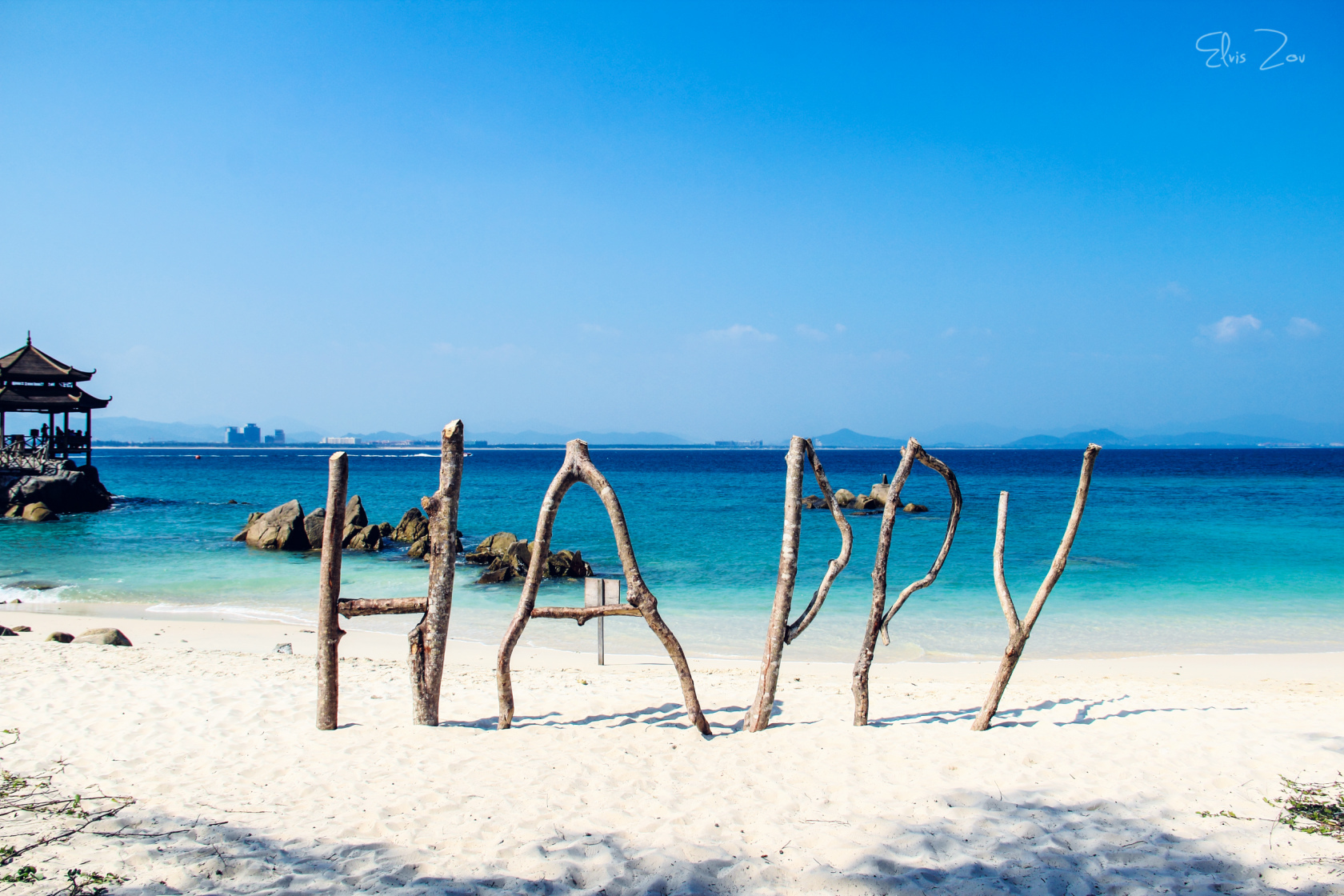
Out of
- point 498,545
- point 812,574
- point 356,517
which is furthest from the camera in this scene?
point 356,517

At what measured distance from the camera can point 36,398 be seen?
Result: 3294cm

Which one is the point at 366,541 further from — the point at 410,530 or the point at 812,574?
the point at 812,574

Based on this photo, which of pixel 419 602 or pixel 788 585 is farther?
pixel 419 602

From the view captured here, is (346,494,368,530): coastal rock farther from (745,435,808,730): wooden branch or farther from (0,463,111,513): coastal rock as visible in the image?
(745,435,808,730): wooden branch

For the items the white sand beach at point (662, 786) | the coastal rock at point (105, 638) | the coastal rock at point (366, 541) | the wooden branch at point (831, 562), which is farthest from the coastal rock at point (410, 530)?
the wooden branch at point (831, 562)

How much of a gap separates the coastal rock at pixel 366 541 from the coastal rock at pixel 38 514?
16892mm

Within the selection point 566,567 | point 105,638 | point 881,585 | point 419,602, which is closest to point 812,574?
point 566,567

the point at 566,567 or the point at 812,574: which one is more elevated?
the point at 566,567

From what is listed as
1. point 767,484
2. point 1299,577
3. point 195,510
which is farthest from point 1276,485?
point 195,510

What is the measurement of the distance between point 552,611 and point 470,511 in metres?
33.4

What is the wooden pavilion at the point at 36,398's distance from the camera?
32.4m

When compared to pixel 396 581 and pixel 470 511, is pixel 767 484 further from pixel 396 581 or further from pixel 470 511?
pixel 396 581

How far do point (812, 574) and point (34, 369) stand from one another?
117 ft

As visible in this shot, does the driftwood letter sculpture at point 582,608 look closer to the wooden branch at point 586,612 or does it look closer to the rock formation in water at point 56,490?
the wooden branch at point 586,612
